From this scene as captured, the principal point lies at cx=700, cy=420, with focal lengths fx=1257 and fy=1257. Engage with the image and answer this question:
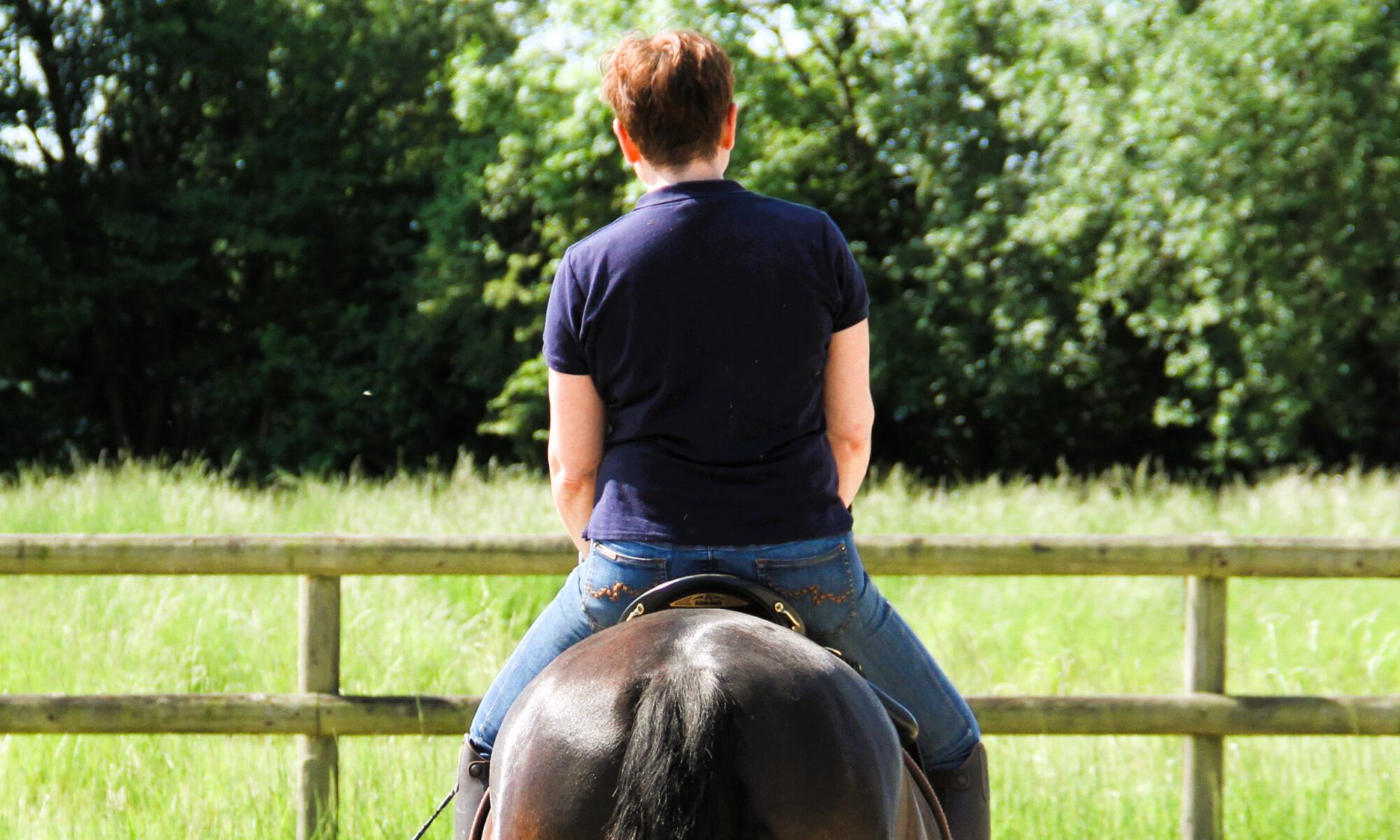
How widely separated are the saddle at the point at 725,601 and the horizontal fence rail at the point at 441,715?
6.40 feet

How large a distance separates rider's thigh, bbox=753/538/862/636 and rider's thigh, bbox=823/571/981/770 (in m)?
0.04

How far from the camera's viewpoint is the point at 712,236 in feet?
6.72

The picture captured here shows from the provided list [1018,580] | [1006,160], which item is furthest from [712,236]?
[1006,160]

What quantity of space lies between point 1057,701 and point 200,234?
22338mm

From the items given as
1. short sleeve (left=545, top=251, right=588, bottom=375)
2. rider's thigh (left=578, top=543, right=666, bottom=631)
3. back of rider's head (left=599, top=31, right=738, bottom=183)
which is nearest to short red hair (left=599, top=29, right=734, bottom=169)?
back of rider's head (left=599, top=31, right=738, bottom=183)

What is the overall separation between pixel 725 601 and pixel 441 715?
6.72 ft

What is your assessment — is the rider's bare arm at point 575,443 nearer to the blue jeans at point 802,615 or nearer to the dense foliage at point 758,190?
the blue jeans at point 802,615

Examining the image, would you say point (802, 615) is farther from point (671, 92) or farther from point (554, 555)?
point (554, 555)

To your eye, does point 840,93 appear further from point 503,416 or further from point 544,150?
point 503,416

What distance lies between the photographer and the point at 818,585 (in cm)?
213

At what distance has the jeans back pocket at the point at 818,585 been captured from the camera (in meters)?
2.09

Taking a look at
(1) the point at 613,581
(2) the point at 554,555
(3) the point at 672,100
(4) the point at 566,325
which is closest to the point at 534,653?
(1) the point at 613,581

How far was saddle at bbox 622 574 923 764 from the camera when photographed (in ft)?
6.70

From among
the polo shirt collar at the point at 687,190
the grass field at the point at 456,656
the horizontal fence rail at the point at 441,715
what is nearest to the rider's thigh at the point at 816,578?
the polo shirt collar at the point at 687,190
